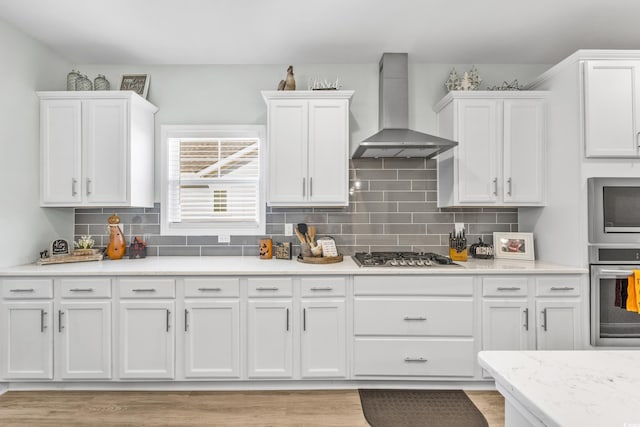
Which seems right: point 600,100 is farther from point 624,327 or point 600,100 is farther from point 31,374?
point 31,374

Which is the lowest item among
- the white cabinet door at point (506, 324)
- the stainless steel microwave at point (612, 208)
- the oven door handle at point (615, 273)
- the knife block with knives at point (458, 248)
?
the white cabinet door at point (506, 324)

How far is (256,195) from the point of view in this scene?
342 cm

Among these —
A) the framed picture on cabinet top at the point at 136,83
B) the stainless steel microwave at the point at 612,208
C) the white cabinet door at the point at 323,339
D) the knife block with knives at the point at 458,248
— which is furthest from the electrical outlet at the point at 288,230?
the stainless steel microwave at the point at 612,208

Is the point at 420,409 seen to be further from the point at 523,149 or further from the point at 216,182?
the point at 216,182

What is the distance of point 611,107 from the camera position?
2639 millimetres

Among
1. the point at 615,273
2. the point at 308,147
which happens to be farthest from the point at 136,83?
Result: the point at 615,273

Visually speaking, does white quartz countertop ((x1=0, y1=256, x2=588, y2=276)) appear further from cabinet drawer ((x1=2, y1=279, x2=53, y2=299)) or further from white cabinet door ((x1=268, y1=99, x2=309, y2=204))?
white cabinet door ((x1=268, y1=99, x2=309, y2=204))

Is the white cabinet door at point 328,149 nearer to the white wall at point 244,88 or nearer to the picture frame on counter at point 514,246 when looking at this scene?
the white wall at point 244,88

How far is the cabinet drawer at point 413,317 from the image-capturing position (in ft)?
8.73

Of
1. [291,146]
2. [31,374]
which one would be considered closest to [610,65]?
[291,146]

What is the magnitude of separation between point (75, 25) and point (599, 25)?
13.1 feet

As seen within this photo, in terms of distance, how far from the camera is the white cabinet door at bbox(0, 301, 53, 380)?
2619 mm

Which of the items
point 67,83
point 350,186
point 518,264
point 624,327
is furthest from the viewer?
point 350,186

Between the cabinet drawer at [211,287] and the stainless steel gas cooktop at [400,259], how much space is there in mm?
971
